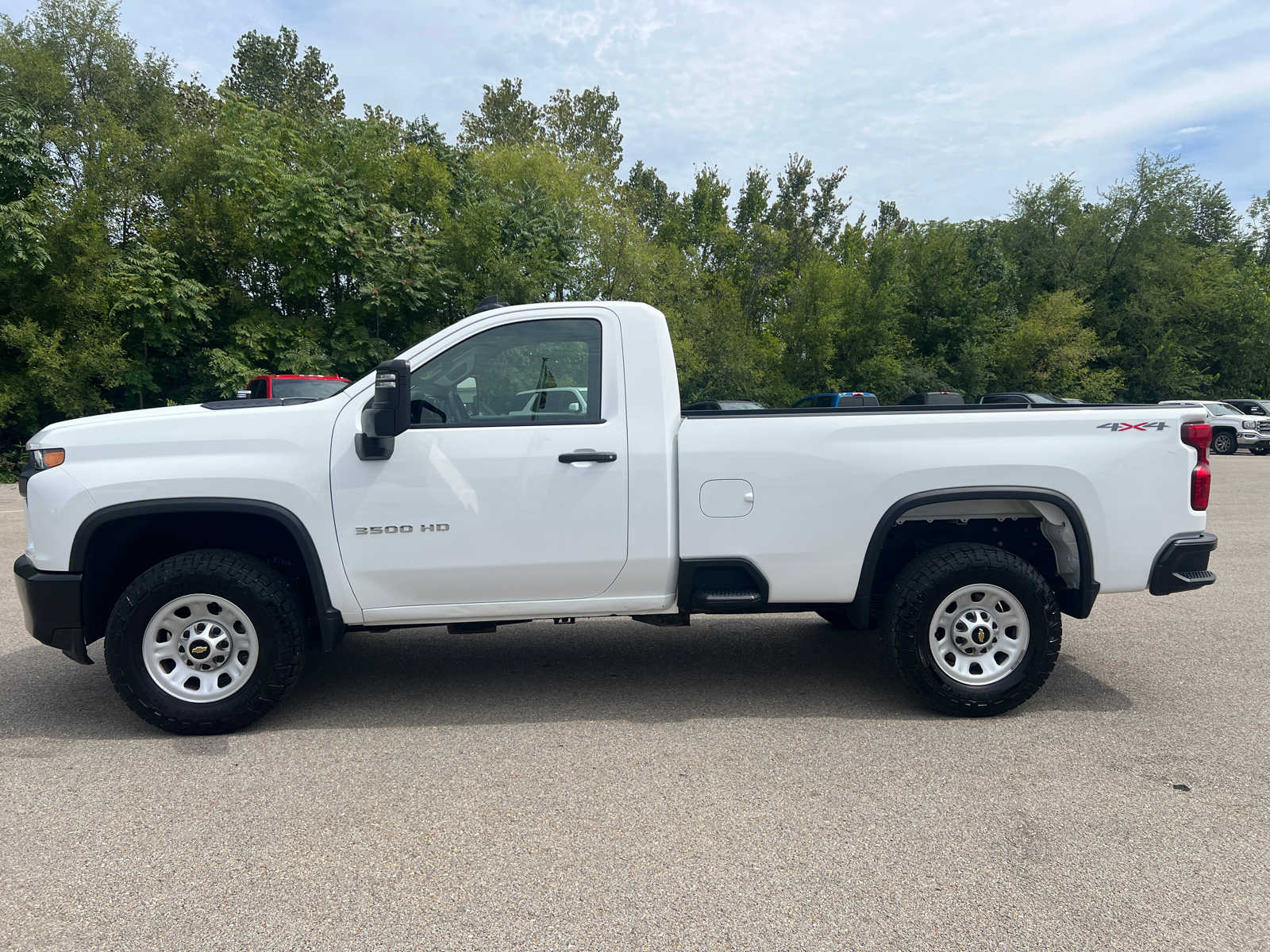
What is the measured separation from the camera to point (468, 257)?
28.4 metres

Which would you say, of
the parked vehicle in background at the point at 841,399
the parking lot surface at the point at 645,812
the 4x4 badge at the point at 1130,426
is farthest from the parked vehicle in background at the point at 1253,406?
the 4x4 badge at the point at 1130,426

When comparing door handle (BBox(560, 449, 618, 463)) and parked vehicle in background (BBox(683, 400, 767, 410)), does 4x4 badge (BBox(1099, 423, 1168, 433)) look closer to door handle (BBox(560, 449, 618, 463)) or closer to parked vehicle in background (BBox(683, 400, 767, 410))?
parked vehicle in background (BBox(683, 400, 767, 410))

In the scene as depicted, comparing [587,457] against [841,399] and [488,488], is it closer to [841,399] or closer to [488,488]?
[488,488]

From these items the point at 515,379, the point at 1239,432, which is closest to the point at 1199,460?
the point at 515,379

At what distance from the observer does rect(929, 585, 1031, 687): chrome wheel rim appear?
4387mm

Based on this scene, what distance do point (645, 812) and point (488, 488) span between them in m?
1.68

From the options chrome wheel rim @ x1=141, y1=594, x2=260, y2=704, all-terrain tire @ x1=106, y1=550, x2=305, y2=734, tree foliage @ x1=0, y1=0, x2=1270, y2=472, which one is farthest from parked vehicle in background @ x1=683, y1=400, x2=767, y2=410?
tree foliage @ x1=0, y1=0, x2=1270, y2=472

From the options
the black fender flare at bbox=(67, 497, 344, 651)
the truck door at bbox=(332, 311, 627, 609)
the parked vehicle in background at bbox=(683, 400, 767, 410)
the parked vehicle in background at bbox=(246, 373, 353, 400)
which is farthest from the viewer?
the parked vehicle in background at bbox=(246, 373, 353, 400)

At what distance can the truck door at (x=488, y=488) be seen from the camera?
13.7 ft

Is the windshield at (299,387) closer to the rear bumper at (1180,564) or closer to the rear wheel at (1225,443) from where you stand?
the rear bumper at (1180,564)

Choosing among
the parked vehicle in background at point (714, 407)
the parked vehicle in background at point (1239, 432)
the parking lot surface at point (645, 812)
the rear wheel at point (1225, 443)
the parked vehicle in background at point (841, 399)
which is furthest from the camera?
the rear wheel at point (1225, 443)

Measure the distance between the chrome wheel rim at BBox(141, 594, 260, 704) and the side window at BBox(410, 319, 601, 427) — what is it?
4.35ft

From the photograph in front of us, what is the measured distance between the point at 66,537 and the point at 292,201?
23010 millimetres

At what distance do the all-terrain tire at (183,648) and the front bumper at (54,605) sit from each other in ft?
0.56
